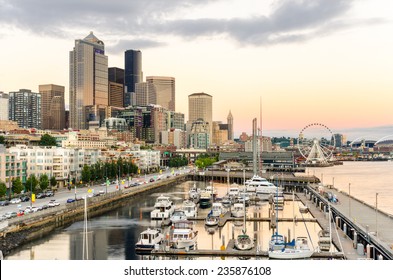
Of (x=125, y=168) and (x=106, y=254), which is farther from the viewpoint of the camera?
(x=125, y=168)

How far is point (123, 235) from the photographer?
1151cm

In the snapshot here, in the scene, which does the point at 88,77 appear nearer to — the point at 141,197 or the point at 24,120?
the point at 24,120

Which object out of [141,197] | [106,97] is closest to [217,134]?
[106,97]

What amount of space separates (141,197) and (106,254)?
1136 centimetres

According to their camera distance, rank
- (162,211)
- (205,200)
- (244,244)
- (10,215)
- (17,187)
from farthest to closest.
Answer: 1. (205,200)
2. (17,187)
3. (162,211)
4. (10,215)
5. (244,244)

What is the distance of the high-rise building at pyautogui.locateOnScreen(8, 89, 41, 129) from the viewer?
66.3m

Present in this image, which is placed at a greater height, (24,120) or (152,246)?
(24,120)

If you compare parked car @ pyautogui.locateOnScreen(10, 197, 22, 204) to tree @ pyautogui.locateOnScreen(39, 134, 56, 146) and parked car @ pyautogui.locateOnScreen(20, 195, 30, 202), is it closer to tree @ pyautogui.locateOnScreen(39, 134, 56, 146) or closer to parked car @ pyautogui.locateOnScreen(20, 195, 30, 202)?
parked car @ pyautogui.locateOnScreen(20, 195, 30, 202)

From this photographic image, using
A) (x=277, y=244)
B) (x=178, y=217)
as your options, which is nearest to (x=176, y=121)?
(x=178, y=217)

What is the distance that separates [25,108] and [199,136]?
77.9 feet

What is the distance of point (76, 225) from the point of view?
42.4ft

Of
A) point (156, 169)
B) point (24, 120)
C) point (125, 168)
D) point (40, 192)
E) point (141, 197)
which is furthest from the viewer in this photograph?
point (24, 120)

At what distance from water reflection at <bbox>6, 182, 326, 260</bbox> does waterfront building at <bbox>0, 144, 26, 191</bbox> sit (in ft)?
14.8

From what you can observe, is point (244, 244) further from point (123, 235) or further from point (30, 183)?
point (30, 183)
